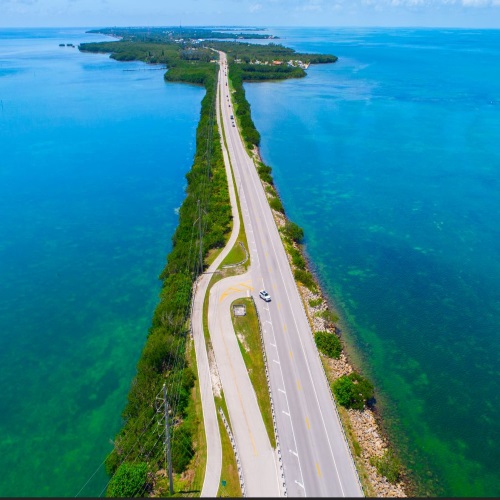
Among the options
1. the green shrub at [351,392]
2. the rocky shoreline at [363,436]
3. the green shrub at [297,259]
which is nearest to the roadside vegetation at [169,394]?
the green shrub at [297,259]

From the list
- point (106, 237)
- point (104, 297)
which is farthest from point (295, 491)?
point (106, 237)

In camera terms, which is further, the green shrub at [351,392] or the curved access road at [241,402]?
the green shrub at [351,392]

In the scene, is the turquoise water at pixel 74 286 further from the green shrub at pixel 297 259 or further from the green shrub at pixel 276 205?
the green shrub at pixel 297 259

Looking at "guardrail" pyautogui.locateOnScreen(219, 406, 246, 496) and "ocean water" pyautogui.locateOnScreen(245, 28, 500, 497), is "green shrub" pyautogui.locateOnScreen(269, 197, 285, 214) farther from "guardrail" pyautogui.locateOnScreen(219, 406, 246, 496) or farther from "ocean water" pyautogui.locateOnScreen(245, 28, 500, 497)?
"guardrail" pyautogui.locateOnScreen(219, 406, 246, 496)

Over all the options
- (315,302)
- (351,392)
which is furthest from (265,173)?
(351,392)

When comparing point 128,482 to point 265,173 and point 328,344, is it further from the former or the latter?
point 265,173

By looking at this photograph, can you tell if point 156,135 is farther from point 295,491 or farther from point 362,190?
point 295,491
